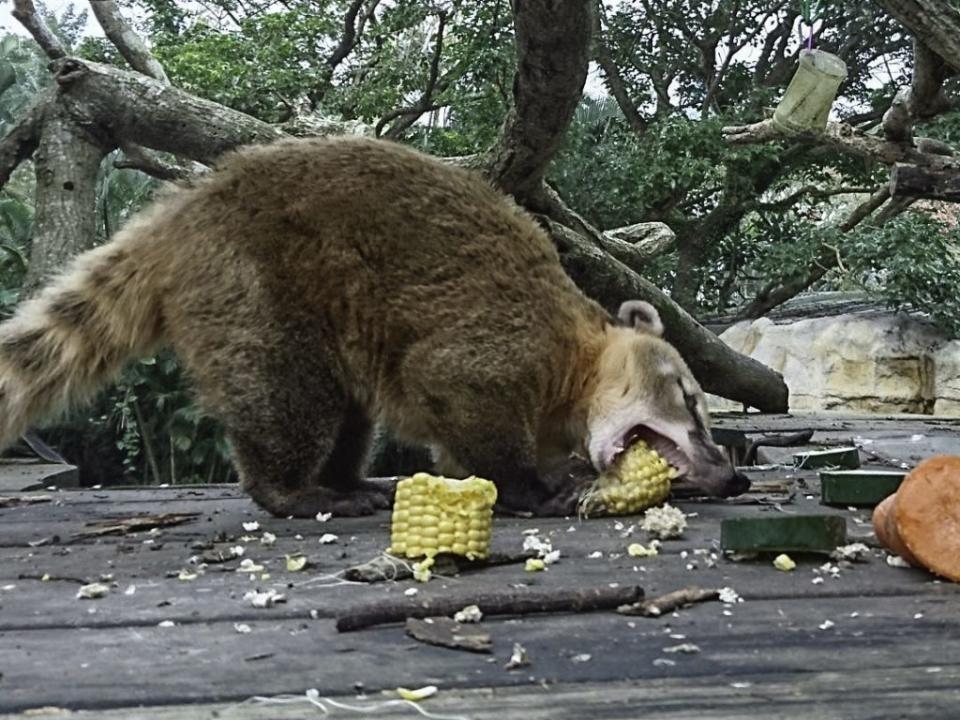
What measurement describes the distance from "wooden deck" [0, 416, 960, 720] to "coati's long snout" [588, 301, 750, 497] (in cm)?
74

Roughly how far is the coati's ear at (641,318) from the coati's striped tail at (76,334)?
1631 mm

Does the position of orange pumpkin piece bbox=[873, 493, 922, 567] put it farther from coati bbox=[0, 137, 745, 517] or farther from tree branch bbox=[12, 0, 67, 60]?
tree branch bbox=[12, 0, 67, 60]

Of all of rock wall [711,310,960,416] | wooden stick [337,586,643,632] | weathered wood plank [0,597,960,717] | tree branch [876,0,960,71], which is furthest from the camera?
rock wall [711,310,960,416]

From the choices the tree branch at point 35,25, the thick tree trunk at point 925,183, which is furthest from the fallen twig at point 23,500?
the thick tree trunk at point 925,183

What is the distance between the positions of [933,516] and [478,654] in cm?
108

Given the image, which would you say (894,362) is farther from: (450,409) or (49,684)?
(49,684)

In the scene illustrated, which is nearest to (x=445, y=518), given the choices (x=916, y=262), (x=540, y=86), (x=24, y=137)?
(x=540, y=86)

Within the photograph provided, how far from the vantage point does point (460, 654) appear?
1.67 meters

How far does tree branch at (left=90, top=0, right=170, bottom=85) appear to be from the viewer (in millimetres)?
6832

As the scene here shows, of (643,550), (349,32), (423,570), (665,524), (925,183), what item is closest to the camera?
(423,570)

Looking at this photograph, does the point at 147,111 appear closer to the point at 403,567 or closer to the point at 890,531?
the point at 403,567

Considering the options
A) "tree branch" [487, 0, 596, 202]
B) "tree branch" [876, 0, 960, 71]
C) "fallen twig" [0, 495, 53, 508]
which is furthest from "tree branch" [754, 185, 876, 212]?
"fallen twig" [0, 495, 53, 508]

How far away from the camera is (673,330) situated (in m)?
6.79

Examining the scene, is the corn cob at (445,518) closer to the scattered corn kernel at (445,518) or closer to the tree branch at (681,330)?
the scattered corn kernel at (445,518)
